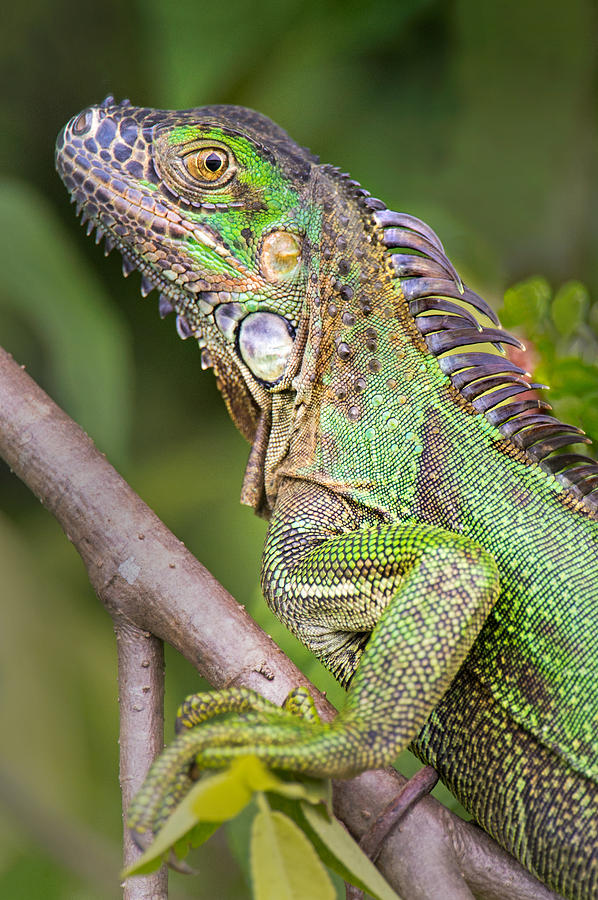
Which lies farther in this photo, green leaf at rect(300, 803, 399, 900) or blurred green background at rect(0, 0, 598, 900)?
blurred green background at rect(0, 0, 598, 900)

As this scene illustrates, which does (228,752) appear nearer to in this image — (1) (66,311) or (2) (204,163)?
(2) (204,163)

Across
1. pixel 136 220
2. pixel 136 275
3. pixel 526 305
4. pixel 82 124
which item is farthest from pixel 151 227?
pixel 136 275

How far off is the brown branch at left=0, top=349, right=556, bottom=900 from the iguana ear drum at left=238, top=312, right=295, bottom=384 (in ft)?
1.30

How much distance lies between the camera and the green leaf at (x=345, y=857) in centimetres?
105

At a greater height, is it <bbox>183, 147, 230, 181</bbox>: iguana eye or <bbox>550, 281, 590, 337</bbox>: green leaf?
<bbox>550, 281, 590, 337</bbox>: green leaf

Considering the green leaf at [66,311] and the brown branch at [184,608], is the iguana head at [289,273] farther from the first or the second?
the green leaf at [66,311]

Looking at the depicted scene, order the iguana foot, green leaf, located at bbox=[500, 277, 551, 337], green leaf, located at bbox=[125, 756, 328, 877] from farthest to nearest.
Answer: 1. green leaf, located at bbox=[500, 277, 551, 337]
2. the iguana foot
3. green leaf, located at bbox=[125, 756, 328, 877]

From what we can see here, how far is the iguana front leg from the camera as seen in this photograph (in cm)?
120

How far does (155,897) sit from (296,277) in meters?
1.25

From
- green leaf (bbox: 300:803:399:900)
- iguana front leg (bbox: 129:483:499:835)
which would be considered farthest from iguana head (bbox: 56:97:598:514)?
green leaf (bbox: 300:803:399:900)

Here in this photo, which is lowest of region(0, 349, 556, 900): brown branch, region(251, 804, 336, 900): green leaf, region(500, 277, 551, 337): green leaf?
region(251, 804, 336, 900): green leaf

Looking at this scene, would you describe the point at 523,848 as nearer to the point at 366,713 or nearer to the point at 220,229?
the point at 366,713

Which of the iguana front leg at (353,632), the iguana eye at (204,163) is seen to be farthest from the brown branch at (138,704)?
the iguana eye at (204,163)

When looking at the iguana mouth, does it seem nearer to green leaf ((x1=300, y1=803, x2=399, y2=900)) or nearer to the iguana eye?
the iguana eye
